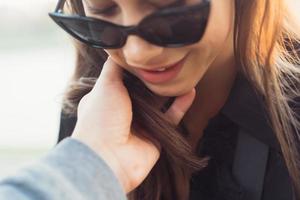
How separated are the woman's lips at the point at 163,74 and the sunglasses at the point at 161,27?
0.06 metres

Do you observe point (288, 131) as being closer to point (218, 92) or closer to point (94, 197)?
point (218, 92)

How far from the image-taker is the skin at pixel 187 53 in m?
0.74

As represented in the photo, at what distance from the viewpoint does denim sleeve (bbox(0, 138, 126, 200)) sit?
638 millimetres

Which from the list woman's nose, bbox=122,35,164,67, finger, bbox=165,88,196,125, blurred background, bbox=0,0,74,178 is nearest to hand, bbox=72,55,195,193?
finger, bbox=165,88,196,125

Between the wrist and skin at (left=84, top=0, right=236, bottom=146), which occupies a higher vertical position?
skin at (left=84, top=0, right=236, bottom=146)

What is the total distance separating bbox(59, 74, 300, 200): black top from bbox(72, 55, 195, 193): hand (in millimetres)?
73

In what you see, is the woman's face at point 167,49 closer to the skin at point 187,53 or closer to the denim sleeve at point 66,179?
the skin at point 187,53

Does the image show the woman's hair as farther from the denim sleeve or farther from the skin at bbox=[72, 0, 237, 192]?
the denim sleeve

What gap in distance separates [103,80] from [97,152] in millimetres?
158

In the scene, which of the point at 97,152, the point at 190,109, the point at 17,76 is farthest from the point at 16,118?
the point at 97,152

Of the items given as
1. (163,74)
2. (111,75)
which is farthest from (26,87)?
(163,74)

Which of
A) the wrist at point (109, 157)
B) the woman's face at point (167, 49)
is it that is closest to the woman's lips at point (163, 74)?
the woman's face at point (167, 49)

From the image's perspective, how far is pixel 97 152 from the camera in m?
0.75

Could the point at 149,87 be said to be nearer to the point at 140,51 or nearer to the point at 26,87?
the point at 140,51
